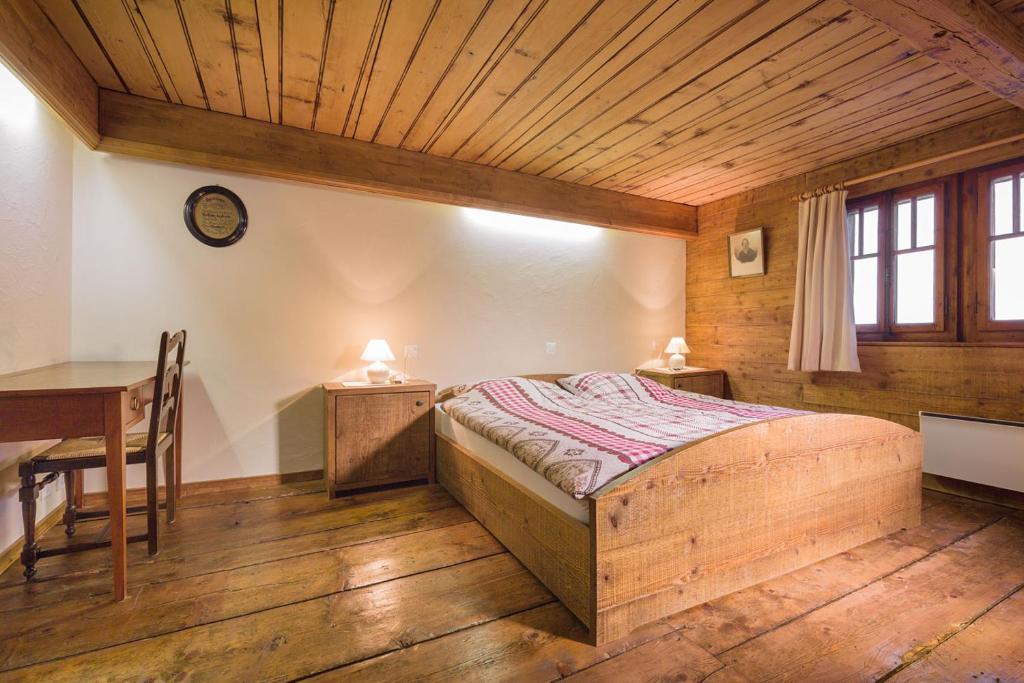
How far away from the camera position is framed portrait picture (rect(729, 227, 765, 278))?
3.85 meters

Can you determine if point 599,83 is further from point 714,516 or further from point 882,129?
point 714,516

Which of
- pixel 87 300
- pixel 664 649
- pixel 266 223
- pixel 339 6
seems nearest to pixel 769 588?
pixel 664 649

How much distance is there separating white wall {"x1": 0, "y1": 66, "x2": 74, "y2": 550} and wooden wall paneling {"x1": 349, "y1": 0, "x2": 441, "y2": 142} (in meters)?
1.43

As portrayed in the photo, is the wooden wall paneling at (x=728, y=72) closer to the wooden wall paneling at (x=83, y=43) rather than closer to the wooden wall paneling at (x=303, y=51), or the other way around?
the wooden wall paneling at (x=303, y=51)

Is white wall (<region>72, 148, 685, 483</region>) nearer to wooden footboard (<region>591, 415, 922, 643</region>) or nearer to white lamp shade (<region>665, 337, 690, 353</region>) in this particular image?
white lamp shade (<region>665, 337, 690, 353</region>)

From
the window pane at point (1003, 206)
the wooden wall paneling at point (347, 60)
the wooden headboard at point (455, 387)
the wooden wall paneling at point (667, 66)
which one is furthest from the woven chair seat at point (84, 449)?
the window pane at point (1003, 206)

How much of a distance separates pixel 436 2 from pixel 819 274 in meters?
3.06

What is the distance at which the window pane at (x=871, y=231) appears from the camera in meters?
3.23

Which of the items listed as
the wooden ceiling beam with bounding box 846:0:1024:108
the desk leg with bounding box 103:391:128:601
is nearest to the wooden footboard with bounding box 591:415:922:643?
the wooden ceiling beam with bounding box 846:0:1024:108

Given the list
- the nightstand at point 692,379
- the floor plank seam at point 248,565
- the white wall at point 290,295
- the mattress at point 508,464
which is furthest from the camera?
the nightstand at point 692,379

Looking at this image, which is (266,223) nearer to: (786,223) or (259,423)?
(259,423)

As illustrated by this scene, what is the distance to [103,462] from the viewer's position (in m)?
1.84

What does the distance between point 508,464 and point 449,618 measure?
0.66 m

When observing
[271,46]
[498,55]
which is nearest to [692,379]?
[498,55]
